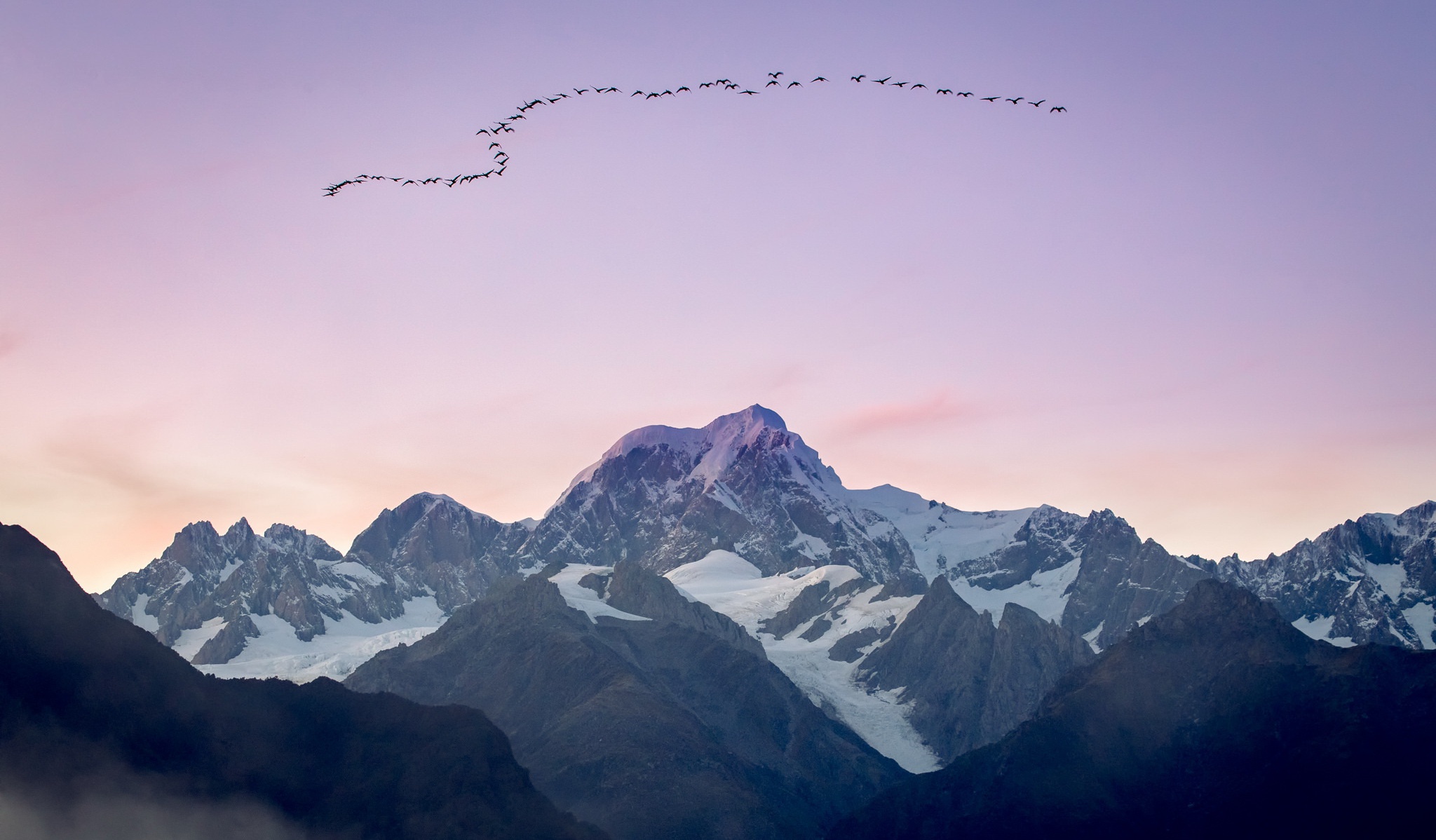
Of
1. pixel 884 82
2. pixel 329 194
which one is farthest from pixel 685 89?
pixel 329 194

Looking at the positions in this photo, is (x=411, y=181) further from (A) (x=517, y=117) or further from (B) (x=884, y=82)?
(B) (x=884, y=82)

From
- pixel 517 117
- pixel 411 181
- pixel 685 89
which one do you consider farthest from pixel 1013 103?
pixel 411 181

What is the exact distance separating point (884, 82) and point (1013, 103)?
17.5 m

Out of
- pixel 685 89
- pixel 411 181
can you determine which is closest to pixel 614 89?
pixel 685 89

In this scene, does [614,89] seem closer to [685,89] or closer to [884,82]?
[685,89]

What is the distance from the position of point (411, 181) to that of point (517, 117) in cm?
1253

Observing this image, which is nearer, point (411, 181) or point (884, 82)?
point (884, 82)

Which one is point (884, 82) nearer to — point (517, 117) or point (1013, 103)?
point (1013, 103)

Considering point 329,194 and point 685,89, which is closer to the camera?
Answer: point 685,89

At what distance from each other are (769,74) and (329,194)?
47.5 metres

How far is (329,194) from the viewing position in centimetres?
16988

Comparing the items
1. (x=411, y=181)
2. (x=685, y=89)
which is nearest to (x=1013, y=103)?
(x=685, y=89)

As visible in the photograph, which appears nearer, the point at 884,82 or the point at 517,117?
the point at 884,82

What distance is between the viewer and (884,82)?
153m
